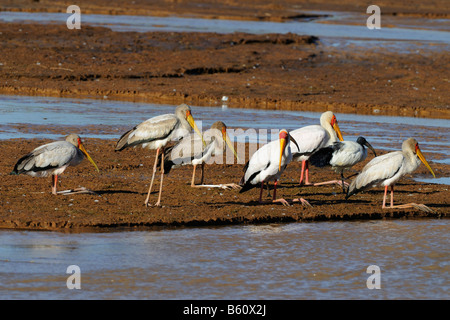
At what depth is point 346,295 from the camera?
6891 millimetres

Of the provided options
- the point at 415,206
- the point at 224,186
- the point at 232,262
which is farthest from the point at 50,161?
the point at 415,206

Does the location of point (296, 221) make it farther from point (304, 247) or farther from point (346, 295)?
point (346, 295)

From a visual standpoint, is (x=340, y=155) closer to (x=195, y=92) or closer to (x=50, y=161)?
(x=50, y=161)

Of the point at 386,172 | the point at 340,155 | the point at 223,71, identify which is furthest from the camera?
the point at 223,71

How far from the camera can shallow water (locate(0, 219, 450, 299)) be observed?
6.80 meters

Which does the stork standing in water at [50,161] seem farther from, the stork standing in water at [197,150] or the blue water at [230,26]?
the blue water at [230,26]

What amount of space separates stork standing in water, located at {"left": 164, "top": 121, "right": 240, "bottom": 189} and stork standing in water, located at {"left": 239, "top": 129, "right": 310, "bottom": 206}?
672mm

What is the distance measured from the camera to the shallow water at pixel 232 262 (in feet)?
22.3

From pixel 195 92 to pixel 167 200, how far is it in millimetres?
9612

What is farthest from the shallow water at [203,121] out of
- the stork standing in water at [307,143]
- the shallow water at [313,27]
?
the shallow water at [313,27]

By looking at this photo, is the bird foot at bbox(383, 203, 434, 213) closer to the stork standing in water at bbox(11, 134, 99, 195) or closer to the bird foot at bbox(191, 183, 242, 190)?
the bird foot at bbox(191, 183, 242, 190)

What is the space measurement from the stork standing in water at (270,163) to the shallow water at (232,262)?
82 centimetres

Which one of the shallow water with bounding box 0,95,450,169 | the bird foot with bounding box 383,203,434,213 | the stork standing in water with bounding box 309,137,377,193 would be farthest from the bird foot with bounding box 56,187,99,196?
the shallow water with bounding box 0,95,450,169

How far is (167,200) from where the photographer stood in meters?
9.70
